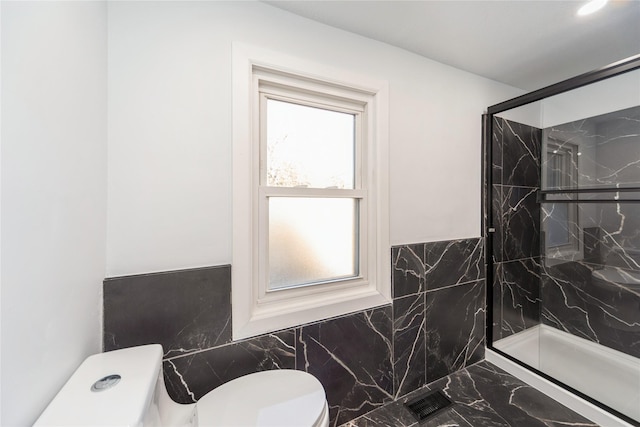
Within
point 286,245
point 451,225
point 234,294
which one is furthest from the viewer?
point 451,225

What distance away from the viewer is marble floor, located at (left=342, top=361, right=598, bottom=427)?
136cm

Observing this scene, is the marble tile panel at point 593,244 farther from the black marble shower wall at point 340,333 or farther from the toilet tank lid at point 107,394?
the toilet tank lid at point 107,394

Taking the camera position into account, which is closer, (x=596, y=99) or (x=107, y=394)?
(x=107, y=394)

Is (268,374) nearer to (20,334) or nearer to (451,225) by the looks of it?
(20,334)

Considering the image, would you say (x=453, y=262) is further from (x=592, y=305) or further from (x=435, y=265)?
(x=592, y=305)

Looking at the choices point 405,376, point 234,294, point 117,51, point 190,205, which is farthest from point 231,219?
point 405,376

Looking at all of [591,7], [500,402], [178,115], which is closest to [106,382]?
[178,115]

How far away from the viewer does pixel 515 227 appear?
6.50ft

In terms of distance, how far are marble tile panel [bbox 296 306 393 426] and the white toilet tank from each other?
0.58m

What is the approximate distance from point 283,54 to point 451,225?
1.52 metres

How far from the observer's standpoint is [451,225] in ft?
5.75

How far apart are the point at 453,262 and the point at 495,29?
1.43 m

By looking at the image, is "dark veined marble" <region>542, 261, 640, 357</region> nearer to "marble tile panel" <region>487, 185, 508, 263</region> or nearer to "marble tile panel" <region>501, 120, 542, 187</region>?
"marble tile panel" <region>487, 185, 508, 263</region>

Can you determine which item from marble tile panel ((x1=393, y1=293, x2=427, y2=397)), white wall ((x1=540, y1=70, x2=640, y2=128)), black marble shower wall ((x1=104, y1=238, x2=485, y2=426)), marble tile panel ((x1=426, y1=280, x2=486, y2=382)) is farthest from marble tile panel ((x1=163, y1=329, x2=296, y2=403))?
white wall ((x1=540, y1=70, x2=640, y2=128))
